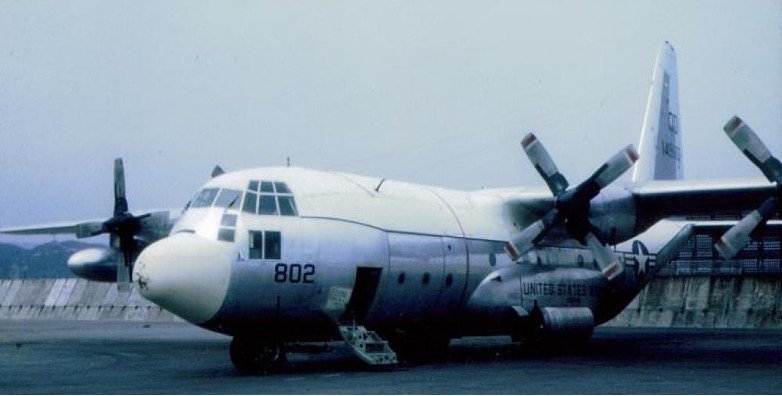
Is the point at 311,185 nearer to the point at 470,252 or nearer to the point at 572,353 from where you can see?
the point at 470,252

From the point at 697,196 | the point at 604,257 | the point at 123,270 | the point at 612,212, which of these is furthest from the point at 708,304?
the point at 123,270

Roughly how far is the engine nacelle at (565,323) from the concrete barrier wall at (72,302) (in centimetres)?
2760

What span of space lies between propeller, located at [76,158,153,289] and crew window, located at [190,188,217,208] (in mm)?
8854

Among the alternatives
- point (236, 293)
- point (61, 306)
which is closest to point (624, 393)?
point (236, 293)

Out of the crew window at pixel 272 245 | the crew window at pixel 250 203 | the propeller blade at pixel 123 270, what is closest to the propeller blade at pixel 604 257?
the crew window at pixel 272 245

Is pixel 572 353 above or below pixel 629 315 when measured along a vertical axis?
above

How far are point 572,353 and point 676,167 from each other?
9.34m

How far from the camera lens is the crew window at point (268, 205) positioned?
18000 millimetres

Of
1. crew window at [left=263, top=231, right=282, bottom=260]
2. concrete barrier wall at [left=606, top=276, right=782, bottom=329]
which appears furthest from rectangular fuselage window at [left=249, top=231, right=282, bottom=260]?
concrete barrier wall at [left=606, top=276, right=782, bottom=329]

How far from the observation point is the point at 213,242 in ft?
55.9

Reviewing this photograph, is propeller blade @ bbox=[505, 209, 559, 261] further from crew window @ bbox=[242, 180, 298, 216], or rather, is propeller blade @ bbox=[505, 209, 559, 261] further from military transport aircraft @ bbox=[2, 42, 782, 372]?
crew window @ bbox=[242, 180, 298, 216]

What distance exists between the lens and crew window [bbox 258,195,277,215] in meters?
18.0

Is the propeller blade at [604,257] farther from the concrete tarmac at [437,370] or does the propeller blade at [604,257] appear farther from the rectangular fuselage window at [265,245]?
the rectangular fuselage window at [265,245]

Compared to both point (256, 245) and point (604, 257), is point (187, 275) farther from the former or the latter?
point (604, 257)
